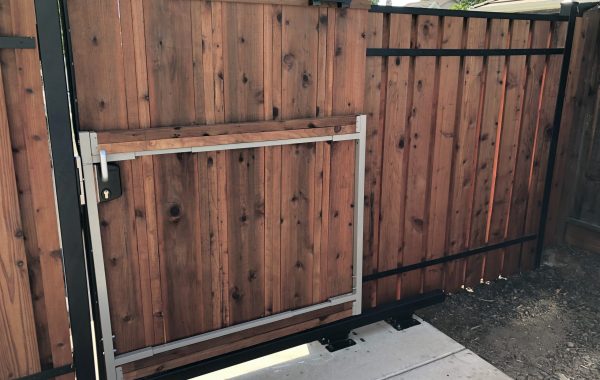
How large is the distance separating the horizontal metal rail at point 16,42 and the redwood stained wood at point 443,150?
7.19ft

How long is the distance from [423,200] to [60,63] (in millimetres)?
2202

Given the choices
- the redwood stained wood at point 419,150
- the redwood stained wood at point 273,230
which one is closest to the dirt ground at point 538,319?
the redwood stained wood at point 419,150

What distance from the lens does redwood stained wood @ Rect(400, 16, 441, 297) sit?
297 cm

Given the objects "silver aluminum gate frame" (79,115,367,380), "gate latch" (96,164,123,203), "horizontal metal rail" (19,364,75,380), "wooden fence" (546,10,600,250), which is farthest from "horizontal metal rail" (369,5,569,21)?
"horizontal metal rail" (19,364,75,380)

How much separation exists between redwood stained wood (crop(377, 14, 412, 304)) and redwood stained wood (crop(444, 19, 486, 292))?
44cm

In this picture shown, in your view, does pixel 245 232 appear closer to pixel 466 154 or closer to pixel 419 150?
pixel 419 150

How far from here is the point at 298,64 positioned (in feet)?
8.00

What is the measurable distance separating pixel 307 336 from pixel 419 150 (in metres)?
1.30

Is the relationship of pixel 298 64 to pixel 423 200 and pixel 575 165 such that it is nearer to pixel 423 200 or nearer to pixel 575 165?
pixel 423 200

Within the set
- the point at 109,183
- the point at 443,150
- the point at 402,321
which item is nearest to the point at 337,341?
the point at 402,321

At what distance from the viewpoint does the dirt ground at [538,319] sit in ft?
9.43

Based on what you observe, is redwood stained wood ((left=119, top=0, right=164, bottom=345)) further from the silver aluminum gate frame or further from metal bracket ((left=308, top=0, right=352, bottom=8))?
metal bracket ((left=308, top=0, right=352, bottom=8))

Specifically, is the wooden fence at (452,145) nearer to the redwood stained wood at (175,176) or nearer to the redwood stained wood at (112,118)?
the redwood stained wood at (175,176)

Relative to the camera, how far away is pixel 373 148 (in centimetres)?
292
